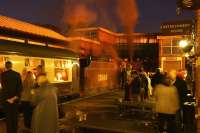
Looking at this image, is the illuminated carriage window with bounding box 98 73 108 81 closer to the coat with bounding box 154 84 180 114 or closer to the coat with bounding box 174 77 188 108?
the coat with bounding box 174 77 188 108

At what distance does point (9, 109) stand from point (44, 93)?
6.37ft

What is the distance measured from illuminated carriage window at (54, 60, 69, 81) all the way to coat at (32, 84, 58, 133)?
10153 millimetres

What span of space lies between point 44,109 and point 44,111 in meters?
0.04

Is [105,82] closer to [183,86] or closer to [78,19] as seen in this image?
[78,19]

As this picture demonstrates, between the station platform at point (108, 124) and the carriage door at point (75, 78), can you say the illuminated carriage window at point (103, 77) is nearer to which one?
the carriage door at point (75, 78)

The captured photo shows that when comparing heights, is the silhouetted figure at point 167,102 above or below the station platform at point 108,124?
above

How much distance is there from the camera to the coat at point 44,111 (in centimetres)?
658

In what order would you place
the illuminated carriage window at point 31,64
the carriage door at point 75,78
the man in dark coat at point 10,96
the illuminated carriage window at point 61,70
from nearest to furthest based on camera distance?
1. the man in dark coat at point 10,96
2. the illuminated carriage window at point 31,64
3. the illuminated carriage window at point 61,70
4. the carriage door at point 75,78

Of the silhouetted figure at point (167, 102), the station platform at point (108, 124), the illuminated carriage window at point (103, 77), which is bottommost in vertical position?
the station platform at point (108, 124)

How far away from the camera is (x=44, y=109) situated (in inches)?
261

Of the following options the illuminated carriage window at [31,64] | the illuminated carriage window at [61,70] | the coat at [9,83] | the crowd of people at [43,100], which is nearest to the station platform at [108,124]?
the crowd of people at [43,100]

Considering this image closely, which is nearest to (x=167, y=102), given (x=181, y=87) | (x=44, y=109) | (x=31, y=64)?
(x=181, y=87)

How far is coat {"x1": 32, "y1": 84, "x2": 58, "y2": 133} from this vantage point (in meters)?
6.58

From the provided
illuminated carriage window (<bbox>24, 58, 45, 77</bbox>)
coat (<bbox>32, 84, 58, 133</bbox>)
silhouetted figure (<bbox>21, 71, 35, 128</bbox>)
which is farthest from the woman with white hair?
illuminated carriage window (<bbox>24, 58, 45, 77</bbox>)
